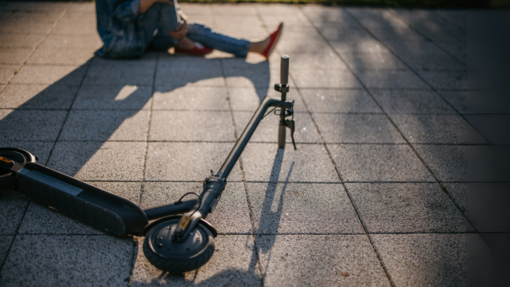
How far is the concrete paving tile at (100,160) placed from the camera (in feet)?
8.93

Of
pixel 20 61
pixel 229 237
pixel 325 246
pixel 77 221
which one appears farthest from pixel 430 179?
pixel 20 61

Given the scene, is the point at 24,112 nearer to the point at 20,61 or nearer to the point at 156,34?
the point at 20,61

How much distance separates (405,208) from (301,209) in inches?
25.8

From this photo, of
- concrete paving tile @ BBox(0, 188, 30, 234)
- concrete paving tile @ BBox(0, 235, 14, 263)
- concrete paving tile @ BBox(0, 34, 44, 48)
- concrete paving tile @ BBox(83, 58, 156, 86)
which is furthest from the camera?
concrete paving tile @ BBox(0, 34, 44, 48)

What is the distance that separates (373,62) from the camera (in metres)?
4.87

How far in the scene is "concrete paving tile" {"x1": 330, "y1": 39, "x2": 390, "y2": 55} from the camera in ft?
16.9

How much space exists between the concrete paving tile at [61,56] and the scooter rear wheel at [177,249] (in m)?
3.00

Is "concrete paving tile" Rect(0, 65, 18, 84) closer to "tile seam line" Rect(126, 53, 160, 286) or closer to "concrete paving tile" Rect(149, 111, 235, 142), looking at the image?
"tile seam line" Rect(126, 53, 160, 286)

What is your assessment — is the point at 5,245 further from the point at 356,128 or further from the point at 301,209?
the point at 356,128

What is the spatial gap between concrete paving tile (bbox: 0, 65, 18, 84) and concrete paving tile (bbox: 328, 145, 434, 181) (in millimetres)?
2978

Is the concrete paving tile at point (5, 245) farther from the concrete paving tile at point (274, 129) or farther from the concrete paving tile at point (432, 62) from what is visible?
the concrete paving tile at point (432, 62)

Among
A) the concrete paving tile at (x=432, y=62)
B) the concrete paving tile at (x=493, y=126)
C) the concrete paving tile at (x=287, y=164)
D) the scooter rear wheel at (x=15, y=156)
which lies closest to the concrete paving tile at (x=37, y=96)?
the scooter rear wheel at (x=15, y=156)

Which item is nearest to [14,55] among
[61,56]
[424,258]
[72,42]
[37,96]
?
[61,56]

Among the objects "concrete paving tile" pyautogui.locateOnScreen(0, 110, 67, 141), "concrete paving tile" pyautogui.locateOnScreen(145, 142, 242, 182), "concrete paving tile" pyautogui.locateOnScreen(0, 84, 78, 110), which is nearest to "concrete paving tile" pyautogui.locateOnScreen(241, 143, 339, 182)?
"concrete paving tile" pyautogui.locateOnScreen(145, 142, 242, 182)
